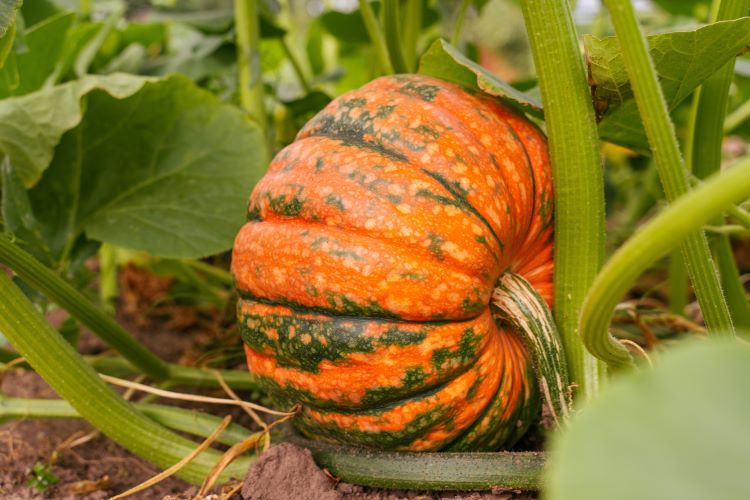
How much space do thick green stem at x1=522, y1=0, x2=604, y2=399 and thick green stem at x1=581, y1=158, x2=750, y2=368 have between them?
1.15 ft

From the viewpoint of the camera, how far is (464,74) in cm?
134

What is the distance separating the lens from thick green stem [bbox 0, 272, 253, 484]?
1161 millimetres

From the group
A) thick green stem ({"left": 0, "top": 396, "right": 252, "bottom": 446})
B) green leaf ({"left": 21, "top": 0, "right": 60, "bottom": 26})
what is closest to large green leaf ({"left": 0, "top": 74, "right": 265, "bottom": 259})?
thick green stem ({"left": 0, "top": 396, "right": 252, "bottom": 446})

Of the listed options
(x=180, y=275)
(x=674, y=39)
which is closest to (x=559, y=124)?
(x=674, y=39)

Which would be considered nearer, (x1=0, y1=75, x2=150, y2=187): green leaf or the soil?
the soil

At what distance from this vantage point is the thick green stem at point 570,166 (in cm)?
108

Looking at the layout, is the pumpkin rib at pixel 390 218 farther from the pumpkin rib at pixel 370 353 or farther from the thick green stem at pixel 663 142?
the thick green stem at pixel 663 142

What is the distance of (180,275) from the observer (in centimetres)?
221

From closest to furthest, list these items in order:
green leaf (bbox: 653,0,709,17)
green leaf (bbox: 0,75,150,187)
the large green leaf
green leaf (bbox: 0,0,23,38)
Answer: green leaf (bbox: 0,0,23,38) → green leaf (bbox: 0,75,150,187) → the large green leaf → green leaf (bbox: 653,0,709,17)

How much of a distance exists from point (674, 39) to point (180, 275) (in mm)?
1524

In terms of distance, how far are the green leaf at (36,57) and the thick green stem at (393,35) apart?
67 centimetres

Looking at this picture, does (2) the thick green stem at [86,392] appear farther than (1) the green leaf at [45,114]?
No

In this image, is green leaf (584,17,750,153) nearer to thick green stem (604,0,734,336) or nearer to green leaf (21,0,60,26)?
thick green stem (604,0,734,336)

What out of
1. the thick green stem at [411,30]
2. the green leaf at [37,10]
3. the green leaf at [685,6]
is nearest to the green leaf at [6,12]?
the thick green stem at [411,30]
